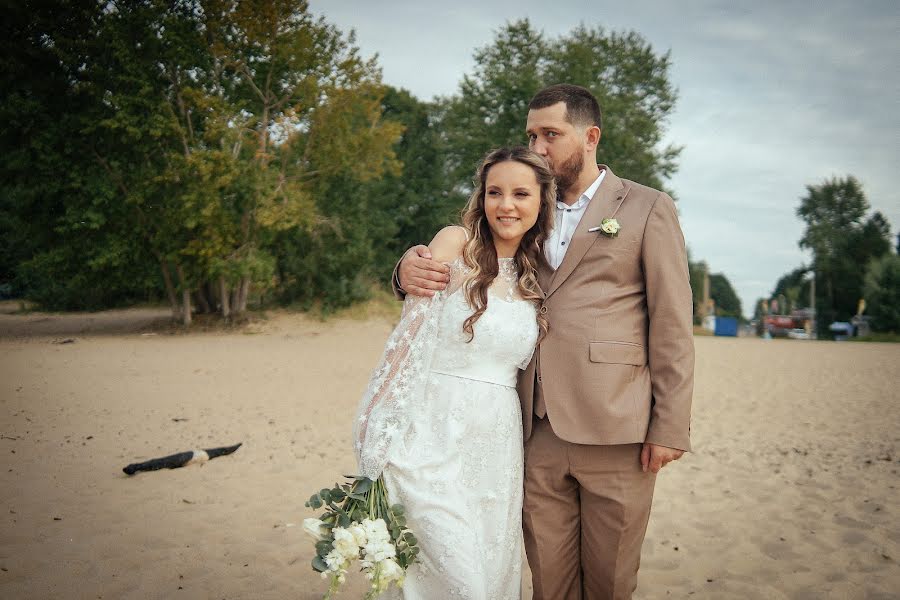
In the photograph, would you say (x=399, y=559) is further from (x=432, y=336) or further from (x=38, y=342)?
(x=38, y=342)

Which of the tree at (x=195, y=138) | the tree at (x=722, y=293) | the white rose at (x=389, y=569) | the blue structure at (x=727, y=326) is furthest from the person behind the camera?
the tree at (x=722, y=293)

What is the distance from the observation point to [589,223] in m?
2.92

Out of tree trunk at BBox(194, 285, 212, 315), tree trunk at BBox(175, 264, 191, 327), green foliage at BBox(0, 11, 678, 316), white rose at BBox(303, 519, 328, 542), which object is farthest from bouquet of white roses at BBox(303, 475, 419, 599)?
tree trunk at BBox(194, 285, 212, 315)

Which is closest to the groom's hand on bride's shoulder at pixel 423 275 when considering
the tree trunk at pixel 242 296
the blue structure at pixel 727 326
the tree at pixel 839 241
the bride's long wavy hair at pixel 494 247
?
the bride's long wavy hair at pixel 494 247

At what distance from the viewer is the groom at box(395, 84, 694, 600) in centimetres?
277

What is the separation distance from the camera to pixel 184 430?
324 inches

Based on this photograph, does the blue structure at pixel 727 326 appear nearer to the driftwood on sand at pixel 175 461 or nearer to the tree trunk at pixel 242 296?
the tree trunk at pixel 242 296

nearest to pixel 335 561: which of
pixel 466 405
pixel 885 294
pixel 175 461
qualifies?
pixel 466 405

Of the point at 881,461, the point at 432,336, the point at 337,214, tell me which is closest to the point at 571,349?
the point at 432,336

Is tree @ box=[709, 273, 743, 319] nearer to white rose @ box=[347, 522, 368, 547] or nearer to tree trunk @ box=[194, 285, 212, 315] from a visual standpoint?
tree trunk @ box=[194, 285, 212, 315]

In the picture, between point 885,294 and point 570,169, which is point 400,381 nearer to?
point 570,169

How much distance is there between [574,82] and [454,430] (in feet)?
84.6

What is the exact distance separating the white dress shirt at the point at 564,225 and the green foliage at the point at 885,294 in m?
36.6

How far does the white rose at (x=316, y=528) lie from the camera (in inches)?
94.6
